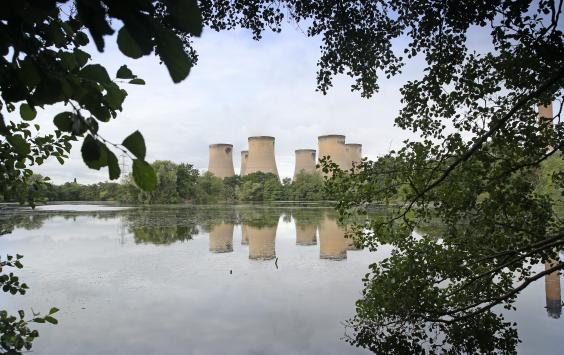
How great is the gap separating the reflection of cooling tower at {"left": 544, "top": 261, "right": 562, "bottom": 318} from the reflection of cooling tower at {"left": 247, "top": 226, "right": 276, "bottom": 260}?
4.76 m

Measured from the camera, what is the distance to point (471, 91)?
2.36 m

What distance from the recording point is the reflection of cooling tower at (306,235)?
411 inches

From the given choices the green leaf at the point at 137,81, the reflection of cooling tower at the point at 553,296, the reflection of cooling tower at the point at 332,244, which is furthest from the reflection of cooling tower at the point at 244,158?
the green leaf at the point at 137,81

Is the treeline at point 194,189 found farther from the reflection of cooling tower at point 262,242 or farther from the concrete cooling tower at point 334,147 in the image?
the reflection of cooling tower at point 262,242

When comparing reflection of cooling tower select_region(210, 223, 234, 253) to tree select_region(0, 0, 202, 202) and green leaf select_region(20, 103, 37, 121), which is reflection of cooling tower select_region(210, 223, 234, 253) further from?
tree select_region(0, 0, 202, 202)

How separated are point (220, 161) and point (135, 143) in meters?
32.9

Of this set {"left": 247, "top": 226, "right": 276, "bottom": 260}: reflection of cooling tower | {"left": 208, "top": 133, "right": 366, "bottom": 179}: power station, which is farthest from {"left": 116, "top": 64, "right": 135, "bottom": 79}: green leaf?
{"left": 208, "top": 133, "right": 366, "bottom": 179}: power station

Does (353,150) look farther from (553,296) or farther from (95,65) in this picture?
(95,65)

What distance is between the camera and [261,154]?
99.8 ft

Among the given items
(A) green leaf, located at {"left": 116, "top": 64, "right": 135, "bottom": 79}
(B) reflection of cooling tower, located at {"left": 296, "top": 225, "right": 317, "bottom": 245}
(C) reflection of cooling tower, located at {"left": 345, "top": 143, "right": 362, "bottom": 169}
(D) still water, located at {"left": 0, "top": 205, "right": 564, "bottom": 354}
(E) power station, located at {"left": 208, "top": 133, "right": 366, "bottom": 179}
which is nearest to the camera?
(A) green leaf, located at {"left": 116, "top": 64, "right": 135, "bottom": 79}

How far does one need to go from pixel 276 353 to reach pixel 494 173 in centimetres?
252

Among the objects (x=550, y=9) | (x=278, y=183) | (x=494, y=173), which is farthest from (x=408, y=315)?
(x=278, y=183)

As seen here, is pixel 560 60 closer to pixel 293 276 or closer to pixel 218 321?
pixel 218 321

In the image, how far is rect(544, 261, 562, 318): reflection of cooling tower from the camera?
196 inches
